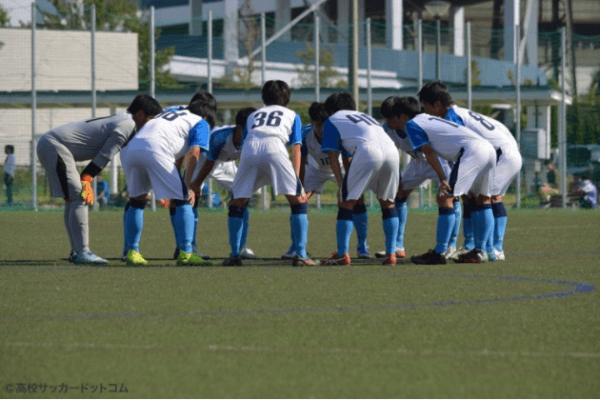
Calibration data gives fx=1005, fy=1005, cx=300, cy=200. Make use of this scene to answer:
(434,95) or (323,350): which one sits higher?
(434,95)

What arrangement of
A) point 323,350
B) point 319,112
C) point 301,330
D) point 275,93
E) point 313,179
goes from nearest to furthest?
point 323,350 < point 301,330 < point 275,93 < point 319,112 < point 313,179

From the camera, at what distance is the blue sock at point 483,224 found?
10.5m

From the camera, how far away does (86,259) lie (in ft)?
34.2

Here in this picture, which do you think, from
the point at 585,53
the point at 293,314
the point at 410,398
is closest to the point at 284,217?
the point at 293,314

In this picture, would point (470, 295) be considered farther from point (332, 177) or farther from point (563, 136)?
point (563, 136)

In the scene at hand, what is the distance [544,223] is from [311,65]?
20.6m

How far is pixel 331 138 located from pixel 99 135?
247 cm

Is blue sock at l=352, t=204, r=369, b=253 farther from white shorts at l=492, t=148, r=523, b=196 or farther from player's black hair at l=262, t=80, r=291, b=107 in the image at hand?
player's black hair at l=262, t=80, r=291, b=107

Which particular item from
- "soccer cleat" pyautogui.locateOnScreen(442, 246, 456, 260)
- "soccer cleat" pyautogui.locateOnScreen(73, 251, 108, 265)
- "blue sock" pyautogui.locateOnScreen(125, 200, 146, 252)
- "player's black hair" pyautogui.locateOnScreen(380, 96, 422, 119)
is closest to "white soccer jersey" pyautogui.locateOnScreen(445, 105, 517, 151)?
"player's black hair" pyautogui.locateOnScreen(380, 96, 422, 119)

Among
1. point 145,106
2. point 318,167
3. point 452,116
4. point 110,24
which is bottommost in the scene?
point 318,167

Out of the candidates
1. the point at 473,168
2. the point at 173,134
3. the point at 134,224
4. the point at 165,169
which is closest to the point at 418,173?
the point at 473,168

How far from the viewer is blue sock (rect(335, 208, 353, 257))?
10.3 meters

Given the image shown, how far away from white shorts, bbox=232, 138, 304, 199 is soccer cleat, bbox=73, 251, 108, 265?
155cm

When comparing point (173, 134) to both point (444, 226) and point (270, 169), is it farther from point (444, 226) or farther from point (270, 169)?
point (444, 226)
